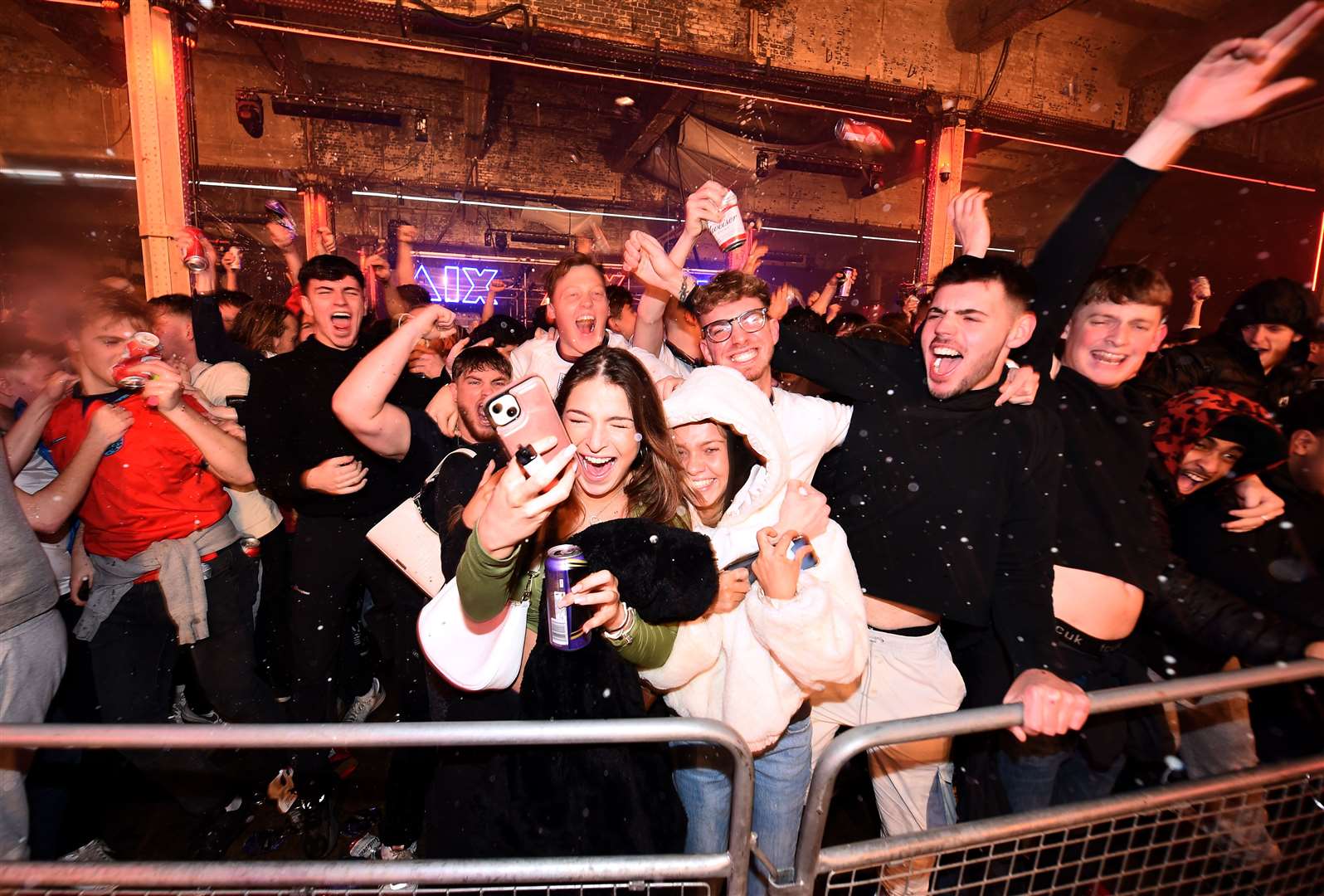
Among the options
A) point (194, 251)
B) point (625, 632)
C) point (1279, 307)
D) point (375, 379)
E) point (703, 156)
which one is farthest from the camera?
point (703, 156)

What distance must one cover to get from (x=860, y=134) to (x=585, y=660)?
8549mm

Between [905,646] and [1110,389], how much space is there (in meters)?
1.34

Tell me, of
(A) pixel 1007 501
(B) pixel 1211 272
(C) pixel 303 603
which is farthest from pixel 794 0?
(B) pixel 1211 272

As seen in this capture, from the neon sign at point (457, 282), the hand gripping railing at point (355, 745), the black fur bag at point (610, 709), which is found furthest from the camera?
the neon sign at point (457, 282)

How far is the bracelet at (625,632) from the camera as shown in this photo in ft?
5.13

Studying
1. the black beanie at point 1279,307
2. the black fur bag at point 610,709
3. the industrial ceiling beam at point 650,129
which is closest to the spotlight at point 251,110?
the industrial ceiling beam at point 650,129

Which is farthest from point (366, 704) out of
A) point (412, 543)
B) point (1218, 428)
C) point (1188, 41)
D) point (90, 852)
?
point (1188, 41)

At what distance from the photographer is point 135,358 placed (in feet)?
8.39

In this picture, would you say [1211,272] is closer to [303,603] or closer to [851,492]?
[851,492]

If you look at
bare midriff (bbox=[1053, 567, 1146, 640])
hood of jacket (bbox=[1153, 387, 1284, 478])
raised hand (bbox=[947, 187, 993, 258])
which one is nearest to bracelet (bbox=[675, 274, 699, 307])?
raised hand (bbox=[947, 187, 993, 258])

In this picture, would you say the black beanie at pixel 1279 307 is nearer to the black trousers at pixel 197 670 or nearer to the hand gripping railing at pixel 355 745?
the hand gripping railing at pixel 355 745

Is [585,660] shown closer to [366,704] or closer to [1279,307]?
[366,704]

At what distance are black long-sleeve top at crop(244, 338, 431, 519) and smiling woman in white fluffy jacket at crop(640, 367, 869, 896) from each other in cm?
169

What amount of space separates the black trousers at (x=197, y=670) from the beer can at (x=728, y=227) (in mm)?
2958
